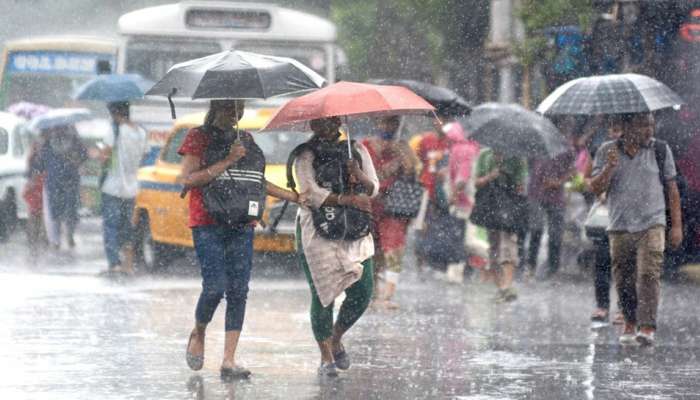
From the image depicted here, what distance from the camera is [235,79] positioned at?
9.05m

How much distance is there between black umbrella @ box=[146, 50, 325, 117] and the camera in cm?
900

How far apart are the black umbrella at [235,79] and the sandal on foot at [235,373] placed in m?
1.48

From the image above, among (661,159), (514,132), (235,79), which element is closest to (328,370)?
(235,79)

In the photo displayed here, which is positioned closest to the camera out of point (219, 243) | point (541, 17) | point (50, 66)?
point (219, 243)

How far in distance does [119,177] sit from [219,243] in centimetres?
722

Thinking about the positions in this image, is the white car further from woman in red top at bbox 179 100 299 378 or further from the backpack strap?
woman in red top at bbox 179 100 299 378

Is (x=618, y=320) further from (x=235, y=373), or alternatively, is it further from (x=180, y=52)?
(x=180, y=52)

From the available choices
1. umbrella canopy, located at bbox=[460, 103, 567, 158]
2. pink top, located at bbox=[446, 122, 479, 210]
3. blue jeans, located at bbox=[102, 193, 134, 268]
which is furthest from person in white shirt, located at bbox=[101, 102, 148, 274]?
umbrella canopy, located at bbox=[460, 103, 567, 158]

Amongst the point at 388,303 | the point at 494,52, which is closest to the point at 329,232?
the point at 388,303

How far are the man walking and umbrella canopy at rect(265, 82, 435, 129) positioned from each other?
2308 millimetres

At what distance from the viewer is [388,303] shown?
45.1ft

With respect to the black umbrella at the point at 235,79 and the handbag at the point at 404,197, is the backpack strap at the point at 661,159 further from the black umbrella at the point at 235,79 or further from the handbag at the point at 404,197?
the black umbrella at the point at 235,79

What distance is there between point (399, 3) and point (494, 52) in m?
2.47

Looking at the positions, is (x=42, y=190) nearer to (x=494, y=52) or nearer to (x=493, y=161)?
(x=493, y=161)
